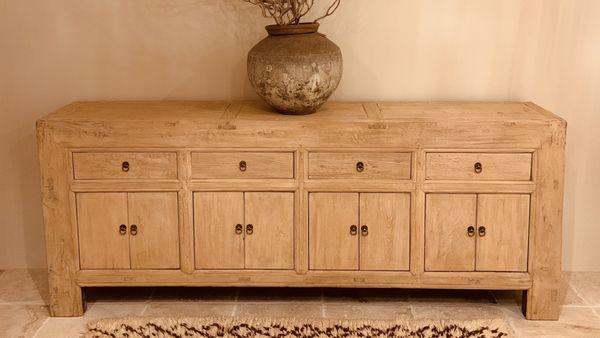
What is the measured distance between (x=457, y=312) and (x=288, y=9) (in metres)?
1.33

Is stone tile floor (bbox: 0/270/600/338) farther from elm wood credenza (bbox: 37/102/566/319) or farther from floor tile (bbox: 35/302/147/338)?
elm wood credenza (bbox: 37/102/566/319)

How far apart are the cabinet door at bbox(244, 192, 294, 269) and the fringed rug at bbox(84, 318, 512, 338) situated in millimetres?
226

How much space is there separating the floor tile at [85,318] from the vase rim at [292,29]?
118cm

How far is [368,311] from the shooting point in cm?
315

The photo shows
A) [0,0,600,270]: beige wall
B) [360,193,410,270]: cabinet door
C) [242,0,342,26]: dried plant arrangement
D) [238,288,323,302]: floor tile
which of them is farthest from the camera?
[0,0,600,270]: beige wall

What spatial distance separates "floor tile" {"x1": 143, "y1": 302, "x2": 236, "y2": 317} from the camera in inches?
124

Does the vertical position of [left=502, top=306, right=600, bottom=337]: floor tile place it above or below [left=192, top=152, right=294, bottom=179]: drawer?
below

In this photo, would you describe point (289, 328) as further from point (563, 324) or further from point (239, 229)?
point (563, 324)

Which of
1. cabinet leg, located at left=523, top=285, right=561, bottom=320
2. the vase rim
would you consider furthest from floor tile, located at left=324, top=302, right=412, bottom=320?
the vase rim

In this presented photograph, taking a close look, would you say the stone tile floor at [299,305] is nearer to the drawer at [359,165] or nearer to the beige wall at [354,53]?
the drawer at [359,165]

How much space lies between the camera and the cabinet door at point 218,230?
3.06m

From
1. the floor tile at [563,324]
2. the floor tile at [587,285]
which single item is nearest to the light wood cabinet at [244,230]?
the floor tile at [563,324]

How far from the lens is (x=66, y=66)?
11.4 ft

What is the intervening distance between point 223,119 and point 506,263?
3.88 ft
